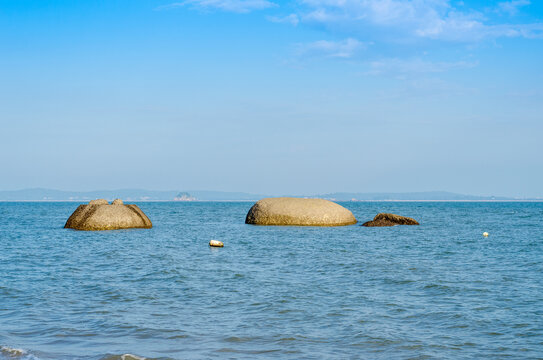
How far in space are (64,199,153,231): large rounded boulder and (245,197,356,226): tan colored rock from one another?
7580 millimetres

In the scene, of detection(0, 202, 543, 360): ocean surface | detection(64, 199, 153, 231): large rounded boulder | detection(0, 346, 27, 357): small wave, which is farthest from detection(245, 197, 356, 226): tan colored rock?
detection(0, 346, 27, 357): small wave

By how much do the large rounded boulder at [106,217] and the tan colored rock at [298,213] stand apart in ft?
24.9

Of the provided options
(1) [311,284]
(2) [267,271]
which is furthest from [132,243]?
(1) [311,284]

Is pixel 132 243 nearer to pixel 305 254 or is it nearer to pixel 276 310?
pixel 305 254

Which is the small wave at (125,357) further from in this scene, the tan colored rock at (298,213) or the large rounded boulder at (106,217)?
the tan colored rock at (298,213)

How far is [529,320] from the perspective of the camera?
31.8 ft

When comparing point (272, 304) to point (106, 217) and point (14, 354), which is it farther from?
point (106, 217)

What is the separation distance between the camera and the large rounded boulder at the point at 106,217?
98.2 ft

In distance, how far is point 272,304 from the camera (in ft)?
36.3

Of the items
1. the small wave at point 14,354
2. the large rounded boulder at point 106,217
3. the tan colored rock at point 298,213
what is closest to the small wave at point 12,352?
the small wave at point 14,354

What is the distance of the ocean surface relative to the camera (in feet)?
27.5

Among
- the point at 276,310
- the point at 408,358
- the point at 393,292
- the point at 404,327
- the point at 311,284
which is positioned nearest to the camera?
the point at 408,358

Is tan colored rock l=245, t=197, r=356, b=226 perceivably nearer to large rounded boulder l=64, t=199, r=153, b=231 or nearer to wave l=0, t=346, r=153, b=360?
large rounded boulder l=64, t=199, r=153, b=231

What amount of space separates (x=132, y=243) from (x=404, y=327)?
16.7m
